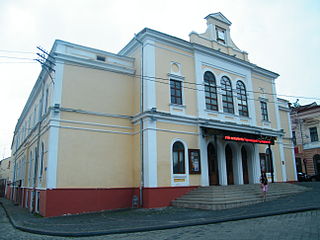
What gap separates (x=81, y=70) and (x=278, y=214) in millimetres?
12737

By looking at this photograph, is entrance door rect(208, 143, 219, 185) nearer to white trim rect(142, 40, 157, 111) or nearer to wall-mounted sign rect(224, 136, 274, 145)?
wall-mounted sign rect(224, 136, 274, 145)

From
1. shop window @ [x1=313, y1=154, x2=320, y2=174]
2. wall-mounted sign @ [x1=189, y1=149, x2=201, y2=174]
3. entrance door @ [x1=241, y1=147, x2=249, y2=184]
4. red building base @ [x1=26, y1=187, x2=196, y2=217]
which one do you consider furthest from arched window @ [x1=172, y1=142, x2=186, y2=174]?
shop window @ [x1=313, y1=154, x2=320, y2=174]

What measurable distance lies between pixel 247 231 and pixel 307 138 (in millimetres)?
32196

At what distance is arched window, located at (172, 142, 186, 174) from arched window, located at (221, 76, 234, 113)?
17.3 feet

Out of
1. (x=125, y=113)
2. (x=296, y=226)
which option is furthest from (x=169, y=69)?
(x=296, y=226)

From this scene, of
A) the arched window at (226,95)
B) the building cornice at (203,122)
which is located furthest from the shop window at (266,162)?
the arched window at (226,95)

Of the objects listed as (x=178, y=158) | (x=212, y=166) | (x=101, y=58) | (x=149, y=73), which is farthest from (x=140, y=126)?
(x=212, y=166)

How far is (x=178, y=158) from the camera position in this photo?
1709cm

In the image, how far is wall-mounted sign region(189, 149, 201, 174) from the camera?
1727 centimetres

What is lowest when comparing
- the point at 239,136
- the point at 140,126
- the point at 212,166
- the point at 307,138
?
the point at 212,166

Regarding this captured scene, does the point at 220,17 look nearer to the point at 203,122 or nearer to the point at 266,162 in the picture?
the point at 203,122

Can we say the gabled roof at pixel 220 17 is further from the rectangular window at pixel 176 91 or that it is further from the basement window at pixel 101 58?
the basement window at pixel 101 58

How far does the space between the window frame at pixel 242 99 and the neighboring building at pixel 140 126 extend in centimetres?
13

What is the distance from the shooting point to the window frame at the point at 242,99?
71.1 ft
